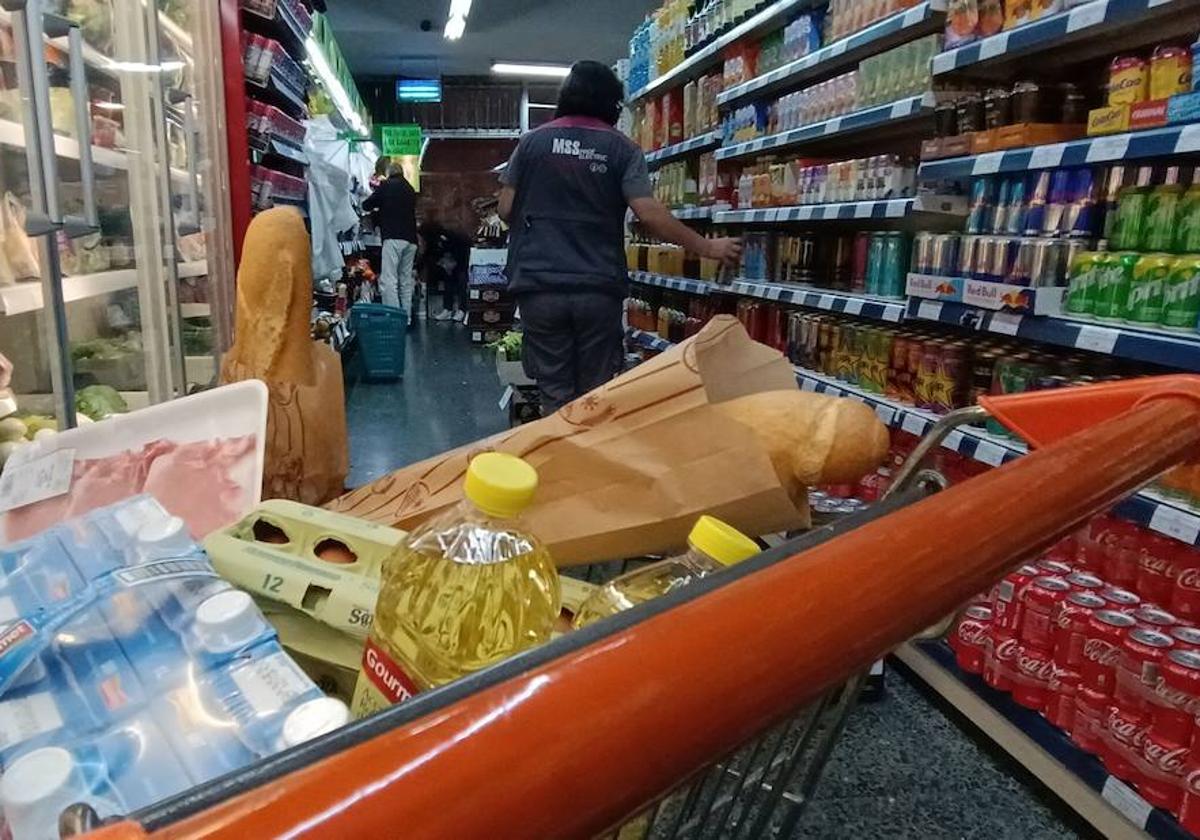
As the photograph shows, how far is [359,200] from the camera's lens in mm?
10562

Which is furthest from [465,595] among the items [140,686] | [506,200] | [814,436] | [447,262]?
[447,262]

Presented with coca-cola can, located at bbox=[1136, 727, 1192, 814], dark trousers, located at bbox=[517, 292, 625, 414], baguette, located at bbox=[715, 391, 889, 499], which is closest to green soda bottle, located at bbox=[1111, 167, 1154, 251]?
coca-cola can, located at bbox=[1136, 727, 1192, 814]

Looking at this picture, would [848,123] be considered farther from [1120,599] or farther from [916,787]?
[916,787]

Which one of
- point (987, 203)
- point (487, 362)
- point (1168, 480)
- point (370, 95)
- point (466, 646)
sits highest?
point (370, 95)

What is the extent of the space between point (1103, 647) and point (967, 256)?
1.15m

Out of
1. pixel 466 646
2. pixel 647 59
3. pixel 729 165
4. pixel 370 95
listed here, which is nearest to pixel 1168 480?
pixel 466 646

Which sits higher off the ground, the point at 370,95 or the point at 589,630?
the point at 370,95

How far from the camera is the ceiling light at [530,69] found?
14.8 meters

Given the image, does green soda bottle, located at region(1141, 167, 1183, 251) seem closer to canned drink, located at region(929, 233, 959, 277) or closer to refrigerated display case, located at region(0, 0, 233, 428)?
canned drink, located at region(929, 233, 959, 277)

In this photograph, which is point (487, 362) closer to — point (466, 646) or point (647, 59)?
point (647, 59)

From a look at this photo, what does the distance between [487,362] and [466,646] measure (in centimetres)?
823

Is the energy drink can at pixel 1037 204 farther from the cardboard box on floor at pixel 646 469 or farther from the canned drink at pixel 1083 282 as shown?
the cardboard box on floor at pixel 646 469

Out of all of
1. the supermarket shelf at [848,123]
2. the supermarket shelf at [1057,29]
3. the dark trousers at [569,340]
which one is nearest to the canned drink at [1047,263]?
the supermarket shelf at [1057,29]

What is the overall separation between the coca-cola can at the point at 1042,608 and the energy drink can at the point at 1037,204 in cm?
93
